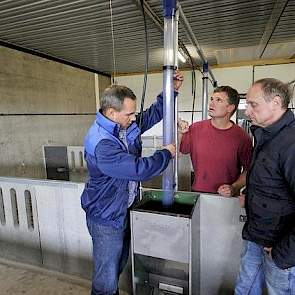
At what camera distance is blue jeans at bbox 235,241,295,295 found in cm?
107

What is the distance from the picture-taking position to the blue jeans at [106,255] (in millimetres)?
1339

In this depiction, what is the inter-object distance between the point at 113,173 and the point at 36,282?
1089 millimetres

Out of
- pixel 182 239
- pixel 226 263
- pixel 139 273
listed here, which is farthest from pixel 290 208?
pixel 139 273

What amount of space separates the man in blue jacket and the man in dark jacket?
399 millimetres

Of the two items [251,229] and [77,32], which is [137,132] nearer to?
[251,229]

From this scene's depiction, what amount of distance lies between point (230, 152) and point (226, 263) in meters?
0.69

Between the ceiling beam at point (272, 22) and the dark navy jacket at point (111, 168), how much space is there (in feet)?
8.21

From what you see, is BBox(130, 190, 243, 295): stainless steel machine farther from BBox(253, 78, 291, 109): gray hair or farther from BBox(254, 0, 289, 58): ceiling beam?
BBox(254, 0, 289, 58): ceiling beam

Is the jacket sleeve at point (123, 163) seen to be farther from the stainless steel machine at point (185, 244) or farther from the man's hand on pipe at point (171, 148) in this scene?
the stainless steel machine at point (185, 244)

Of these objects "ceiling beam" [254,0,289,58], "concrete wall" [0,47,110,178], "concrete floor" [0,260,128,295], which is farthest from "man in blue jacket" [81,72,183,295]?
"concrete wall" [0,47,110,178]

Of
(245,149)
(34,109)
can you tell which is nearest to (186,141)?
(245,149)

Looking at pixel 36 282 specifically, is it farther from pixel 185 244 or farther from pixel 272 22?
pixel 272 22

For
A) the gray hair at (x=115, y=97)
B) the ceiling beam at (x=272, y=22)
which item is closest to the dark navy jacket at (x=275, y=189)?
the gray hair at (x=115, y=97)

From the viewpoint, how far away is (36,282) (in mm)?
1704
